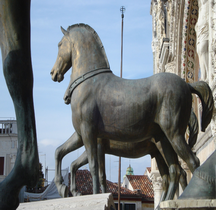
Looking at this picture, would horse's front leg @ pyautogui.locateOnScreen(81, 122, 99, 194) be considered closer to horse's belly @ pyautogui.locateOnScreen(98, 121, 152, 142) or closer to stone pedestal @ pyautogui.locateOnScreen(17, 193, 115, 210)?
horse's belly @ pyautogui.locateOnScreen(98, 121, 152, 142)

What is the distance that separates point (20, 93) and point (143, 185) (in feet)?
134

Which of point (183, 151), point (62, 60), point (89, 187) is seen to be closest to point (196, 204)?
point (183, 151)

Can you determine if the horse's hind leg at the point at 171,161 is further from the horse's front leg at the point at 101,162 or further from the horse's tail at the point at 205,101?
the horse's front leg at the point at 101,162

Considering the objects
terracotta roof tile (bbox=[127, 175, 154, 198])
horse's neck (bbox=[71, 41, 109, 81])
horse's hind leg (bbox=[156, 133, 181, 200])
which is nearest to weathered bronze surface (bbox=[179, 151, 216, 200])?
horse's hind leg (bbox=[156, 133, 181, 200])

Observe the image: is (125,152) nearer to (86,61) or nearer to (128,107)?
(128,107)

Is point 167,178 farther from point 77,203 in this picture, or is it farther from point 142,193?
point 142,193

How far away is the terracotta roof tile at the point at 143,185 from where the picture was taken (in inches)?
1504

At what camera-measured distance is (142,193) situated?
125 feet

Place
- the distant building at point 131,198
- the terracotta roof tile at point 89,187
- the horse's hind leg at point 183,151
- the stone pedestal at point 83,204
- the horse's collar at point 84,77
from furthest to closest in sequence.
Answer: the distant building at point 131,198 < the terracotta roof tile at point 89,187 < the horse's collar at point 84,77 < the horse's hind leg at point 183,151 < the stone pedestal at point 83,204

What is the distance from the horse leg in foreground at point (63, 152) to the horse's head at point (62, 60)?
0.85 meters

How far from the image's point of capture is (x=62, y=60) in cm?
491

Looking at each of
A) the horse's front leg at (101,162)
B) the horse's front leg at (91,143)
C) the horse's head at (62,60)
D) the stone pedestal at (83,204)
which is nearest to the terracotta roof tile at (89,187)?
the horse's front leg at (101,162)

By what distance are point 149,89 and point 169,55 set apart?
10494mm

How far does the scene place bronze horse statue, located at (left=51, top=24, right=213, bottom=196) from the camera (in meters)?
4.19
